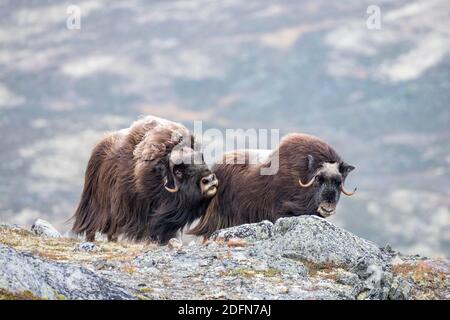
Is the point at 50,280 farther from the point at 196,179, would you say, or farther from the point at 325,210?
the point at 325,210

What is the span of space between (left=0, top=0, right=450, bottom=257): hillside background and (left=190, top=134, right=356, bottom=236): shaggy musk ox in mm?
50057

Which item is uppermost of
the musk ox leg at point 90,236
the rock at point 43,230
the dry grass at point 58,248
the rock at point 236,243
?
the rock at point 236,243

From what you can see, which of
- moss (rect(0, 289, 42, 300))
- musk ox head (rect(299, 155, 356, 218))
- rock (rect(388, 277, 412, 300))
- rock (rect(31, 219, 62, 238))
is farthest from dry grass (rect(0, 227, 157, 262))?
musk ox head (rect(299, 155, 356, 218))

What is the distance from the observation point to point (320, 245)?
7.04 m

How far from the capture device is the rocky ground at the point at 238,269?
562 centimetres

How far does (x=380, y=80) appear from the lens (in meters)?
99.8

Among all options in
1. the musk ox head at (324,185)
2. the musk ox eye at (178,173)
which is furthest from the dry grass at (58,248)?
the musk ox head at (324,185)

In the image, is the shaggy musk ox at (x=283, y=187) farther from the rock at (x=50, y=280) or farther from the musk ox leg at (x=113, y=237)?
the rock at (x=50, y=280)

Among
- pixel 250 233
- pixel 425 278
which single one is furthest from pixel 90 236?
pixel 425 278

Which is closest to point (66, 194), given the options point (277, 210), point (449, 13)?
point (449, 13)

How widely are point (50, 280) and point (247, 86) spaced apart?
10166cm

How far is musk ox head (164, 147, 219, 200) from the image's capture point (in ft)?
29.6

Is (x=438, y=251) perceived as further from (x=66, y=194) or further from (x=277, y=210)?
(x=277, y=210)

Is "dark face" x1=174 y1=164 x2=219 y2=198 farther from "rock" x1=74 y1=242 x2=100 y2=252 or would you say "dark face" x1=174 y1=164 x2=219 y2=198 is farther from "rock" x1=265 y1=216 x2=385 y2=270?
"rock" x1=265 y1=216 x2=385 y2=270
